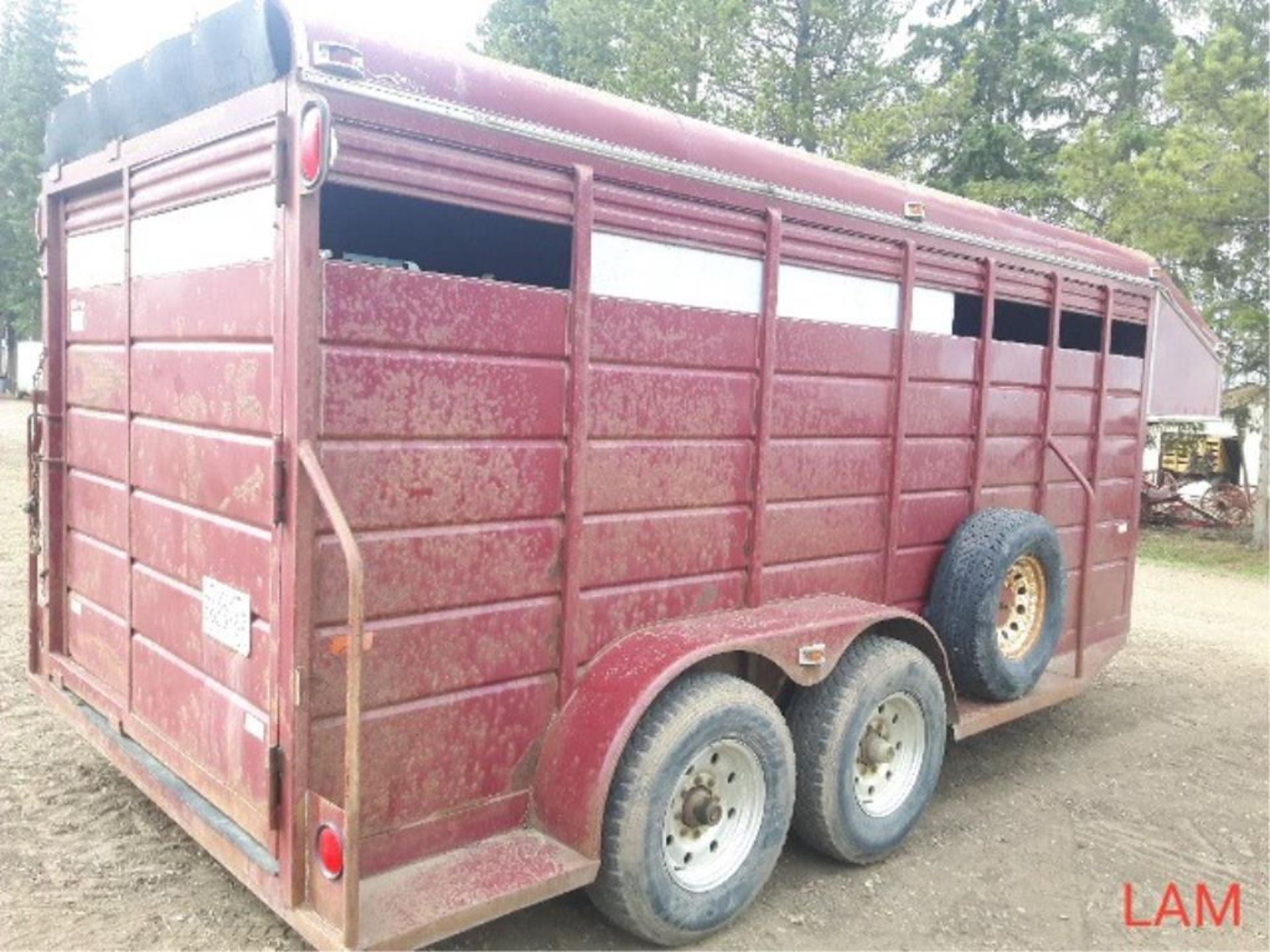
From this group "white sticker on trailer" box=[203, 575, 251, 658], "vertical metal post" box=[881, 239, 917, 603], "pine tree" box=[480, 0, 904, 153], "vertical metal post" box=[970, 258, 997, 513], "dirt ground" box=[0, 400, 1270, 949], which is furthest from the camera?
"pine tree" box=[480, 0, 904, 153]

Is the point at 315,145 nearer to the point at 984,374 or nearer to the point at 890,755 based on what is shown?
the point at 890,755

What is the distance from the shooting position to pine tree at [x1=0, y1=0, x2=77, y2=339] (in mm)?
33594

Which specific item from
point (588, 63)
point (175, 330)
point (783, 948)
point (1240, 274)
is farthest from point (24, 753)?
point (588, 63)

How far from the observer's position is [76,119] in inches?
156

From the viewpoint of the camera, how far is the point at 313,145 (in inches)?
103

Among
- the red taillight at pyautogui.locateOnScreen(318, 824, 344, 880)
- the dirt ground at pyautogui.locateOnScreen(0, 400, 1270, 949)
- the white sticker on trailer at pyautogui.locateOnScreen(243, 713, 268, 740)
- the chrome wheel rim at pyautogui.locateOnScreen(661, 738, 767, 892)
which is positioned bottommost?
the dirt ground at pyautogui.locateOnScreen(0, 400, 1270, 949)

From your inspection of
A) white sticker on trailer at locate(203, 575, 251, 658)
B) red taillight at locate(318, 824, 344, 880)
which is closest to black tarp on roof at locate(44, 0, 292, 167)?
white sticker on trailer at locate(203, 575, 251, 658)

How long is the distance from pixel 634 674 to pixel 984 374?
250cm

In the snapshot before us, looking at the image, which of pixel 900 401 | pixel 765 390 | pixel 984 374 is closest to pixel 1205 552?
pixel 984 374

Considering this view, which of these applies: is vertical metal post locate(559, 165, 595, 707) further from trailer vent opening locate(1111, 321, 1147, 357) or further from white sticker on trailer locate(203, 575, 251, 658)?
trailer vent opening locate(1111, 321, 1147, 357)

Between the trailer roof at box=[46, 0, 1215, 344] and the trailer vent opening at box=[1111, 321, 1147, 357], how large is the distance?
1.83 metres

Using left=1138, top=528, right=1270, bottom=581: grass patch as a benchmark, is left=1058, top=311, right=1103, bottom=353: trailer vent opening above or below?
above

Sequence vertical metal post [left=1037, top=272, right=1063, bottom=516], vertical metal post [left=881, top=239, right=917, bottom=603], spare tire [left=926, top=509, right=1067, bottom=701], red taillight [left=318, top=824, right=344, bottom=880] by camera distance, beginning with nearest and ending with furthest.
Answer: red taillight [left=318, top=824, right=344, bottom=880], vertical metal post [left=881, top=239, right=917, bottom=603], spare tire [left=926, top=509, right=1067, bottom=701], vertical metal post [left=1037, top=272, right=1063, bottom=516]

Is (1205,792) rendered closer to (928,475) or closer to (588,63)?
(928,475)
